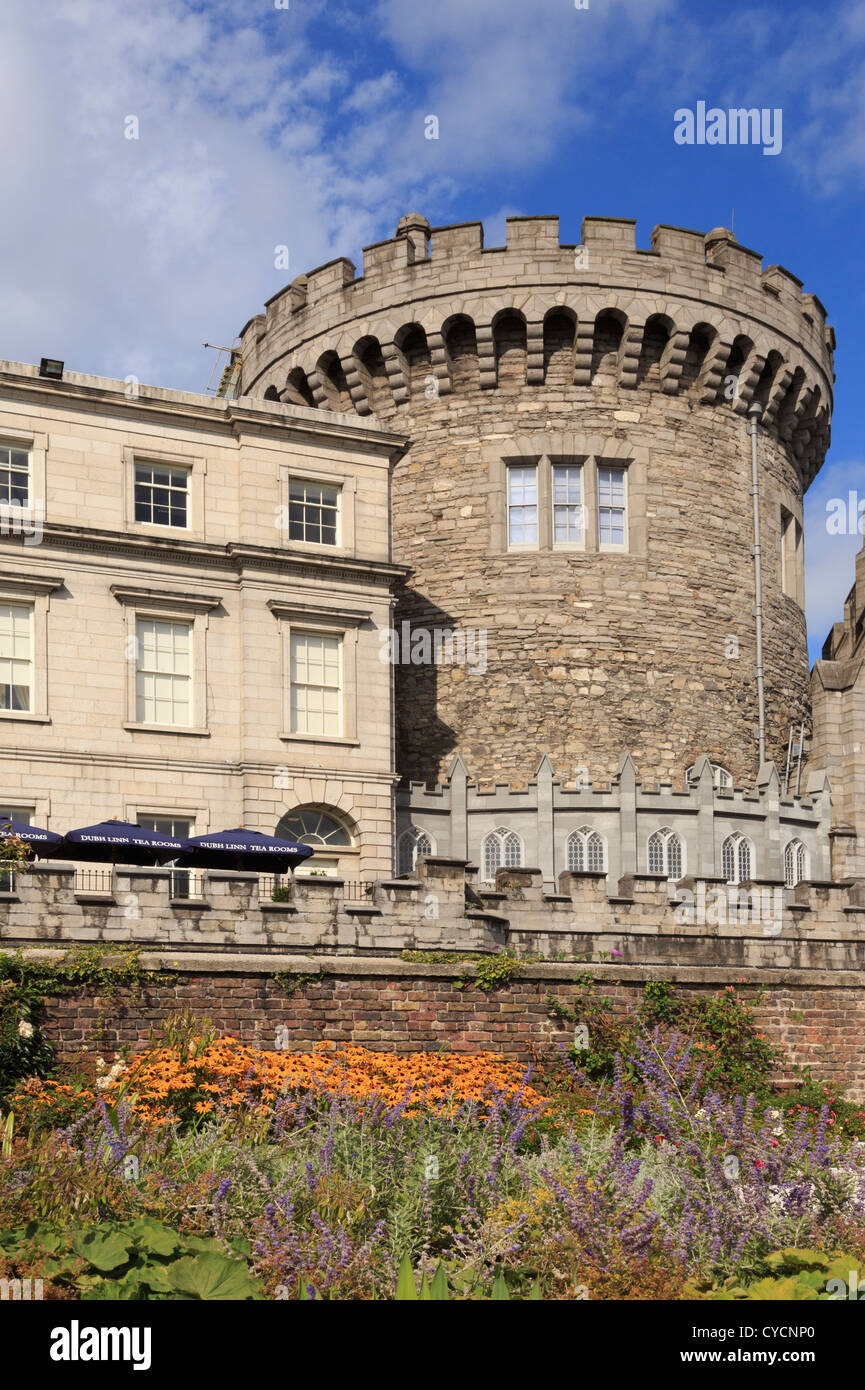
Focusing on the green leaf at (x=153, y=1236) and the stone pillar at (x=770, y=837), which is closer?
the green leaf at (x=153, y=1236)

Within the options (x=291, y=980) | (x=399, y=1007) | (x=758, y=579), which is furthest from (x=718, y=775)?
(x=291, y=980)

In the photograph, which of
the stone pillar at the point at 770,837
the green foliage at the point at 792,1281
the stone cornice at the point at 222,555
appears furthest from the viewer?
the stone pillar at the point at 770,837

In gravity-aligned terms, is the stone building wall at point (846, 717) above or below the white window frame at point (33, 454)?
below

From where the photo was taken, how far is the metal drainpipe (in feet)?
105

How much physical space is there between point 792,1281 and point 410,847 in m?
19.0

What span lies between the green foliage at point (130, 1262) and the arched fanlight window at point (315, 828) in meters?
15.9

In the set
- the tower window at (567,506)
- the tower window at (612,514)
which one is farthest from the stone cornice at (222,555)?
the tower window at (612,514)

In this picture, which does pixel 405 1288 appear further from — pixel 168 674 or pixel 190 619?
pixel 190 619

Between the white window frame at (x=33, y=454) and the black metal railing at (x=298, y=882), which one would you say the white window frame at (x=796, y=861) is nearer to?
the black metal railing at (x=298, y=882)

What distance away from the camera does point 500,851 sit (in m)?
28.2

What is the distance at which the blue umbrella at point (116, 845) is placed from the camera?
20.5 metres

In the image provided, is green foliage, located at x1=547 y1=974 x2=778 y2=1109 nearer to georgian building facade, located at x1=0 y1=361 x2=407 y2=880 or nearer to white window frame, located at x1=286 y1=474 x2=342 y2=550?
georgian building facade, located at x1=0 y1=361 x2=407 y2=880

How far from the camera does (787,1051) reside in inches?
809

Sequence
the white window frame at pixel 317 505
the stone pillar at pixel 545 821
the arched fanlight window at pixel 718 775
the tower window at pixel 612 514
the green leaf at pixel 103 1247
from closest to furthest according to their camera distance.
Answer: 1. the green leaf at pixel 103 1247
2. the white window frame at pixel 317 505
3. the stone pillar at pixel 545 821
4. the arched fanlight window at pixel 718 775
5. the tower window at pixel 612 514
